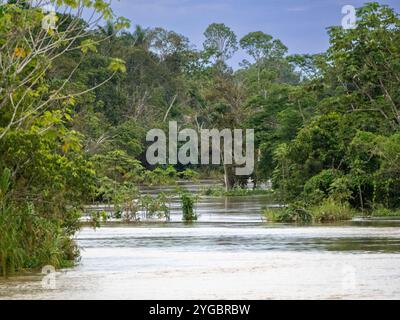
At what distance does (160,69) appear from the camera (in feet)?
391

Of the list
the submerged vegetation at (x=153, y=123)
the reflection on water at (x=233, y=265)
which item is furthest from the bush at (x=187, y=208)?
the reflection on water at (x=233, y=265)

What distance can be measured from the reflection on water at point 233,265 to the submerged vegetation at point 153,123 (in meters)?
1.76

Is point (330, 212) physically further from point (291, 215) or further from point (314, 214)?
point (291, 215)

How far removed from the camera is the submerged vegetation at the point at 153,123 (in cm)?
2097

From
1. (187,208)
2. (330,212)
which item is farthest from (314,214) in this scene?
(187,208)

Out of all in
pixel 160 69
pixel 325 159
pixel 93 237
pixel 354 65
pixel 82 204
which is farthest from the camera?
pixel 160 69

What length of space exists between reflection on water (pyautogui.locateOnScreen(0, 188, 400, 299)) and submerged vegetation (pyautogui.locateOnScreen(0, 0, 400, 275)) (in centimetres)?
176

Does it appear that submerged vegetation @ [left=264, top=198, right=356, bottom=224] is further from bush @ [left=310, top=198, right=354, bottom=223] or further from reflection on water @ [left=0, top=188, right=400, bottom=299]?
reflection on water @ [left=0, top=188, right=400, bottom=299]

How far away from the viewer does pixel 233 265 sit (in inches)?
896

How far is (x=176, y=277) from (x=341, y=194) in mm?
25351

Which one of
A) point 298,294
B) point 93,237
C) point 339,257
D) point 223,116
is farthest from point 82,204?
point 223,116

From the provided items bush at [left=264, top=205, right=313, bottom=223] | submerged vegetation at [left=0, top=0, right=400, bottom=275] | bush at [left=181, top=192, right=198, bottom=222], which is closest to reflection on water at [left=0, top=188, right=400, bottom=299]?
submerged vegetation at [left=0, top=0, right=400, bottom=275]
